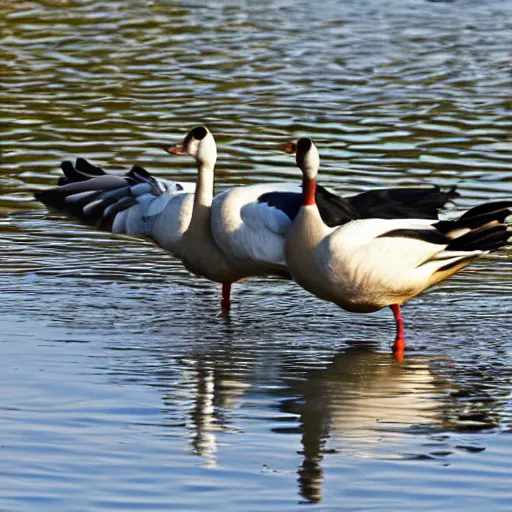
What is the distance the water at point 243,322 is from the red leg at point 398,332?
125mm

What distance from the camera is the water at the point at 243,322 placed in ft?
22.0

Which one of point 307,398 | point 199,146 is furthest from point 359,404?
point 199,146

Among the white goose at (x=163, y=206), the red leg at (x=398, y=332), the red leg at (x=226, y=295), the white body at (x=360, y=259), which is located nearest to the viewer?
the white body at (x=360, y=259)

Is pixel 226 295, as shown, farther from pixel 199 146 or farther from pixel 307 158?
pixel 307 158

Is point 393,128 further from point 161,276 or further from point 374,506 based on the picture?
point 374,506

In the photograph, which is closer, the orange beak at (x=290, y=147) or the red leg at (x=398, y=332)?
the red leg at (x=398, y=332)

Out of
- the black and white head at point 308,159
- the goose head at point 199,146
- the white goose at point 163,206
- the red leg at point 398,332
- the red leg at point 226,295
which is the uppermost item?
the black and white head at point 308,159

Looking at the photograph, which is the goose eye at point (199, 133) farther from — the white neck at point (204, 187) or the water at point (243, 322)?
the water at point (243, 322)

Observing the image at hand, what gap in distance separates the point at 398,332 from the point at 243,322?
46.0 inches

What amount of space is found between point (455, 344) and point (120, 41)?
1260 centimetres

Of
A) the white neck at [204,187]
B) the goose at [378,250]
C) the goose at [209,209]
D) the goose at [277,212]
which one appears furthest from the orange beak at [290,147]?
the white neck at [204,187]

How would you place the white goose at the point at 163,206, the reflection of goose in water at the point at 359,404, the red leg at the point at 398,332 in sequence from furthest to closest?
the white goose at the point at 163,206, the red leg at the point at 398,332, the reflection of goose in water at the point at 359,404

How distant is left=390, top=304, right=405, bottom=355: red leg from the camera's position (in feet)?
29.6

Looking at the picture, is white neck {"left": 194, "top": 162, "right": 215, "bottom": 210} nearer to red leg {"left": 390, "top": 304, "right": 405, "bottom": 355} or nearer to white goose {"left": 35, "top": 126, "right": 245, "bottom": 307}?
white goose {"left": 35, "top": 126, "right": 245, "bottom": 307}
